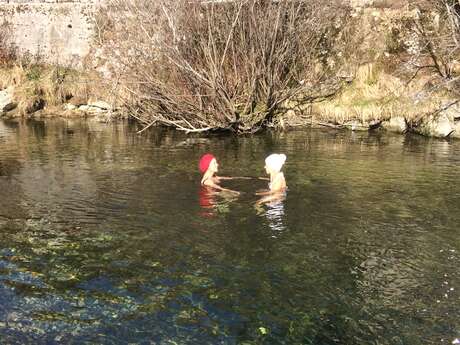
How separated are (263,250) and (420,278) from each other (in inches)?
109

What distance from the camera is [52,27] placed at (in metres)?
38.3

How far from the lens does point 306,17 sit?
28312mm

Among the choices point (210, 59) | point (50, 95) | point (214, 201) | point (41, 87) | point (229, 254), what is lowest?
point (229, 254)

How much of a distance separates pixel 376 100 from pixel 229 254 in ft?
60.1

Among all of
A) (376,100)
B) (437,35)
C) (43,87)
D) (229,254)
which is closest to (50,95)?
(43,87)

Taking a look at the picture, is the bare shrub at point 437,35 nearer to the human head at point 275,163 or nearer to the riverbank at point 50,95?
the human head at point 275,163

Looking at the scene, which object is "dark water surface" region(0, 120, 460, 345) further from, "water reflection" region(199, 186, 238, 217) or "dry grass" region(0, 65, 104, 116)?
"dry grass" region(0, 65, 104, 116)

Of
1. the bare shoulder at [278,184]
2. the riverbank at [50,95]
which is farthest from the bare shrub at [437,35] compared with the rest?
the riverbank at [50,95]

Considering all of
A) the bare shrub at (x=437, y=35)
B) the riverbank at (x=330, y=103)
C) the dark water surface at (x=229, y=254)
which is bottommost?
the dark water surface at (x=229, y=254)

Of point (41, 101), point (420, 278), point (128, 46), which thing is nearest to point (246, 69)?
point (128, 46)

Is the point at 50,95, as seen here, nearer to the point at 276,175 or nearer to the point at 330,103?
the point at 330,103

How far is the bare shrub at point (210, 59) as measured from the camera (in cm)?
2445

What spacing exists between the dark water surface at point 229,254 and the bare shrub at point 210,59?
6909 millimetres

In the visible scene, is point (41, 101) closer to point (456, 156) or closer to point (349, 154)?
point (349, 154)
